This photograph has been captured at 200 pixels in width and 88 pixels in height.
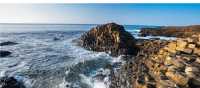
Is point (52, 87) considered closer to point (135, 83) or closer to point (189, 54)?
point (135, 83)

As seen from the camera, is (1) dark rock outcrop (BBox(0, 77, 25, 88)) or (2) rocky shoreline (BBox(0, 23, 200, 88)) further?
(1) dark rock outcrop (BBox(0, 77, 25, 88))

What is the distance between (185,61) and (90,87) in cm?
872

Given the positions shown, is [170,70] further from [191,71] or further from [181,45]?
[181,45]

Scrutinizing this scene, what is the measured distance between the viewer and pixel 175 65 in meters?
24.9

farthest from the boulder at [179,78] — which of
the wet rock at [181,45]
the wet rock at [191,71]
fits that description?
the wet rock at [181,45]

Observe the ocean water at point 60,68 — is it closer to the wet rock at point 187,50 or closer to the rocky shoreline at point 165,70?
the rocky shoreline at point 165,70

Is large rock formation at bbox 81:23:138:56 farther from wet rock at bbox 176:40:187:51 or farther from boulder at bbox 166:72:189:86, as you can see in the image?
boulder at bbox 166:72:189:86

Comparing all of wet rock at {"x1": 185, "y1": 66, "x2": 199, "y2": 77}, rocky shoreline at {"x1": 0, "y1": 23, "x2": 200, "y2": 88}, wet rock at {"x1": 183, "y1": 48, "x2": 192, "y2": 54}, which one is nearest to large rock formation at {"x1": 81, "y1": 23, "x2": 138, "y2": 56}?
rocky shoreline at {"x1": 0, "y1": 23, "x2": 200, "y2": 88}

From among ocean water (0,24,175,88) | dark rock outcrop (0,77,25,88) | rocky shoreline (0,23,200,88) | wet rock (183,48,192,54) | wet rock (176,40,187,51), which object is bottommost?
ocean water (0,24,175,88)

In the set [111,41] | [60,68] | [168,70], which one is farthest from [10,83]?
[111,41]

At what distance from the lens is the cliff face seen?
22.4m

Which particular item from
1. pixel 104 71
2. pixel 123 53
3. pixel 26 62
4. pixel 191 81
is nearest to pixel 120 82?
pixel 104 71

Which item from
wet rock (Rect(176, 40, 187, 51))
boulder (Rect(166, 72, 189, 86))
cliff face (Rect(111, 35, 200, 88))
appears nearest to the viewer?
boulder (Rect(166, 72, 189, 86))

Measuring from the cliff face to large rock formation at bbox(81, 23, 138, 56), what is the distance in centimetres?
1157
